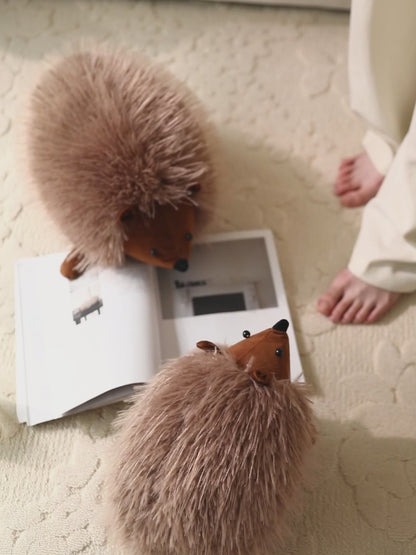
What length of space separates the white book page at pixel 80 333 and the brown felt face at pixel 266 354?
0.58 ft

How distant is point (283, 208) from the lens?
906 millimetres

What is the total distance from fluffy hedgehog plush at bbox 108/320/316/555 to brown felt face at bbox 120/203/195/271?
21 cm

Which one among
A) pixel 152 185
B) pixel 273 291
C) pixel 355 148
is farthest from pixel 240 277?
pixel 355 148

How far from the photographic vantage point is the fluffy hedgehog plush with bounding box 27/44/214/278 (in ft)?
2.29

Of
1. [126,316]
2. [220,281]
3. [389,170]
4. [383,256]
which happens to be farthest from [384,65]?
[126,316]

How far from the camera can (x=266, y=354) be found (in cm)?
60

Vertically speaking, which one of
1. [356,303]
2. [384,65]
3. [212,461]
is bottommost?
[212,461]

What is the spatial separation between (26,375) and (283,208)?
0.46 meters

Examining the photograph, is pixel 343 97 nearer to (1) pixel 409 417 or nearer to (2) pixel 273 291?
(2) pixel 273 291

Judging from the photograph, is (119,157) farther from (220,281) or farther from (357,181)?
(357,181)

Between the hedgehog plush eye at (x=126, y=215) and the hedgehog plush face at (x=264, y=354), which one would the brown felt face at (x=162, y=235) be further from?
the hedgehog plush face at (x=264, y=354)

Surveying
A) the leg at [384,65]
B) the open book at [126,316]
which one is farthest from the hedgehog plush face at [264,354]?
the leg at [384,65]

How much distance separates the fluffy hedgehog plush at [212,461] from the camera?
534 millimetres

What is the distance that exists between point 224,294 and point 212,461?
328 mm
